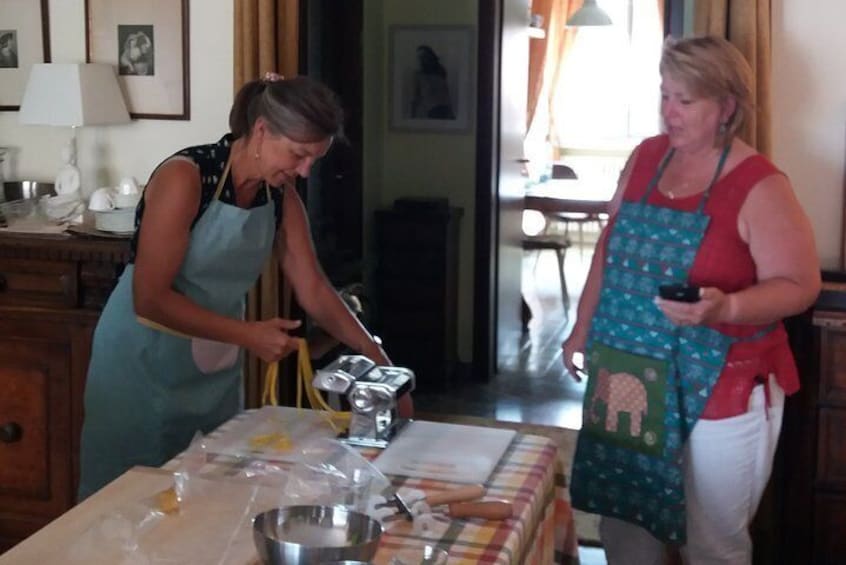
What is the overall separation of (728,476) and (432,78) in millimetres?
3256

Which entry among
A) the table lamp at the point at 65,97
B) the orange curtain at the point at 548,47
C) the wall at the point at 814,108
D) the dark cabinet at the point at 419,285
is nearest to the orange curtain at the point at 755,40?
the wall at the point at 814,108

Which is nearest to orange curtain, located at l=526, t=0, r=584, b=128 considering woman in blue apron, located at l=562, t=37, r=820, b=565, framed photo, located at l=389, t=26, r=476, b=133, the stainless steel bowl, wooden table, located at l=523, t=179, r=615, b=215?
A: wooden table, located at l=523, t=179, r=615, b=215

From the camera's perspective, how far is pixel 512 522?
4.98 ft

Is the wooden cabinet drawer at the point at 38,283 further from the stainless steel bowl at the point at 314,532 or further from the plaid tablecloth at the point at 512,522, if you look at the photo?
the stainless steel bowl at the point at 314,532

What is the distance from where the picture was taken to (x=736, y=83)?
2.15 m

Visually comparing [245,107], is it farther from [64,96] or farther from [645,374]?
[64,96]

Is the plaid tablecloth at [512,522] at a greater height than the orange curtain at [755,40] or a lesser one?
lesser

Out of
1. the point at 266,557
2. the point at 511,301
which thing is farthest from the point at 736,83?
the point at 511,301

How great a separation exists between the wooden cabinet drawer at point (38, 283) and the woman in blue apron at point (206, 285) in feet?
2.54

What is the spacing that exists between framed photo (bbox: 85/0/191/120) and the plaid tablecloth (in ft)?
5.30

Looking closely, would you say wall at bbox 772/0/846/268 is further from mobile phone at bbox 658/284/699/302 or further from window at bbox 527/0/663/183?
window at bbox 527/0/663/183

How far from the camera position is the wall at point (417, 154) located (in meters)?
5.06

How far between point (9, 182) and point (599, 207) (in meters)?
3.33

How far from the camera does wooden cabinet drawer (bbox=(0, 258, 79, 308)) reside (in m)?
2.92
